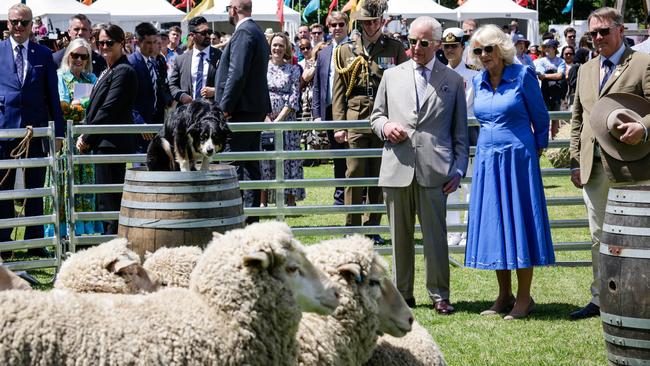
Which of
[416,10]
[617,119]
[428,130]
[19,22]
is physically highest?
[416,10]

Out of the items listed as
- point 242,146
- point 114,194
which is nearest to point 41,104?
point 114,194

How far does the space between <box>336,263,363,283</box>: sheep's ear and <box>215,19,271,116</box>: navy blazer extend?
4.98 metres

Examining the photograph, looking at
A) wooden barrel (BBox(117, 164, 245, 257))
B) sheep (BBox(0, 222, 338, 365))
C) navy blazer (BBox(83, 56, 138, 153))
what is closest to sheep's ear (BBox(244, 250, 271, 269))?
sheep (BBox(0, 222, 338, 365))

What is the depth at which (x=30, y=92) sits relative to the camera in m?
9.61

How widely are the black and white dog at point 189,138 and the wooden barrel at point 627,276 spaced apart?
412 cm

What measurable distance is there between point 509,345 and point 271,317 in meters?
3.09

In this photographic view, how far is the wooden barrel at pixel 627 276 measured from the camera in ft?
17.4

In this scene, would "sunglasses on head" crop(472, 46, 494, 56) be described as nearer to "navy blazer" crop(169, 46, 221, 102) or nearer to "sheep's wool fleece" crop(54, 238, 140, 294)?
"sheep's wool fleece" crop(54, 238, 140, 294)

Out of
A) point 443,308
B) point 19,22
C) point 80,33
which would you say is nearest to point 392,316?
point 443,308

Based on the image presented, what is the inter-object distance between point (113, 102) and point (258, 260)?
5964 millimetres

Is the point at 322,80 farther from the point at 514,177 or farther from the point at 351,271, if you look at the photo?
the point at 351,271

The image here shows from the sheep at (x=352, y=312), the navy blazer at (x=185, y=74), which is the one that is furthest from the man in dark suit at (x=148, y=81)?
the sheep at (x=352, y=312)

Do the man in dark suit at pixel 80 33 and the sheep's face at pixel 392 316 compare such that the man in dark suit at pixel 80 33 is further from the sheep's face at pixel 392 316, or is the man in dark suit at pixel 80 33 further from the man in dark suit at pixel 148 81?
the sheep's face at pixel 392 316

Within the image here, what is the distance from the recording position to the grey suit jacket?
7500 mm
